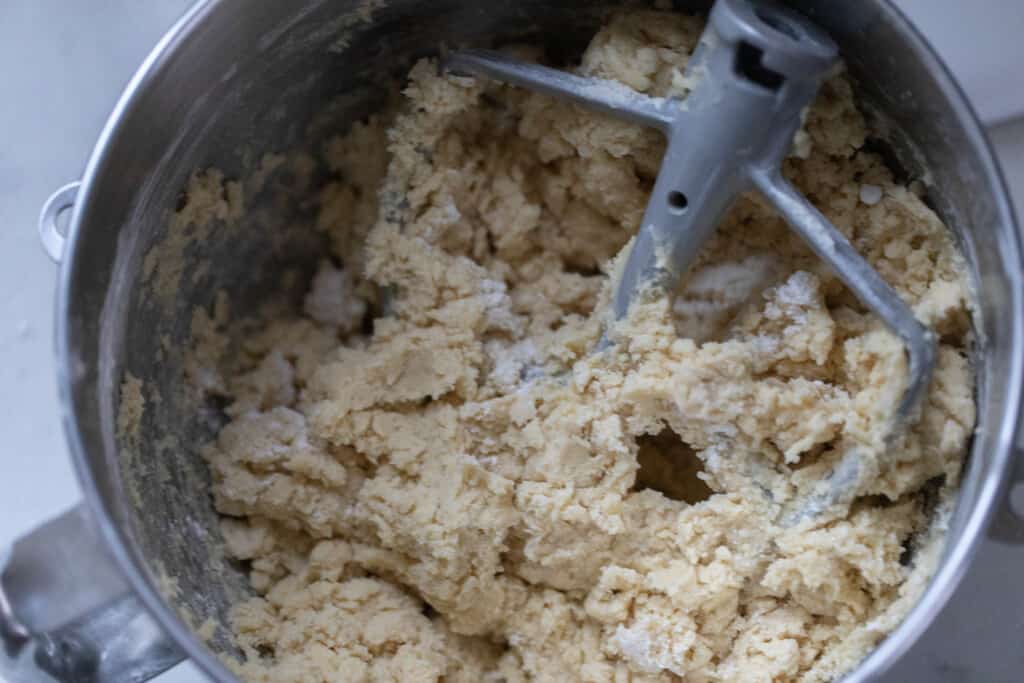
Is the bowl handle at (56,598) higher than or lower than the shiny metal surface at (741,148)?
lower

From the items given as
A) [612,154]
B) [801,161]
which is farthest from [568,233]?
[801,161]

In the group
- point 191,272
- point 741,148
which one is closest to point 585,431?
point 741,148

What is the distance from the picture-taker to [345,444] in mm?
1034

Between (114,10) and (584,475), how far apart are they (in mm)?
786

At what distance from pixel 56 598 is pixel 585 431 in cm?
50

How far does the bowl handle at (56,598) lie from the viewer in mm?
832

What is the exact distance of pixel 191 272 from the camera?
1.05 metres

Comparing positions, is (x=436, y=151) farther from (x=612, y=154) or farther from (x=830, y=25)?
(x=830, y=25)

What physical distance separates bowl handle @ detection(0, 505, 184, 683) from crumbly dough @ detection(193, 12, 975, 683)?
16 centimetres

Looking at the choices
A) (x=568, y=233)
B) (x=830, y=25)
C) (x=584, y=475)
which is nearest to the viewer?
(x=830, y=25)

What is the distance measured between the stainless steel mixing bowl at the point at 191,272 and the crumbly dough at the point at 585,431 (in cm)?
4

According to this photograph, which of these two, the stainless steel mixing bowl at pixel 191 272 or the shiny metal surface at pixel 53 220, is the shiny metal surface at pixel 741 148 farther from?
the shiny metal surface at pixel 53 220

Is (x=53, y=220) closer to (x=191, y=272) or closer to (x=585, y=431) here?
(x=191, y=272)

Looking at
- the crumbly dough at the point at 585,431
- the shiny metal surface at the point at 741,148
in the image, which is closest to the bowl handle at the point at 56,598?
the crumbly dough at the point at 585,431
